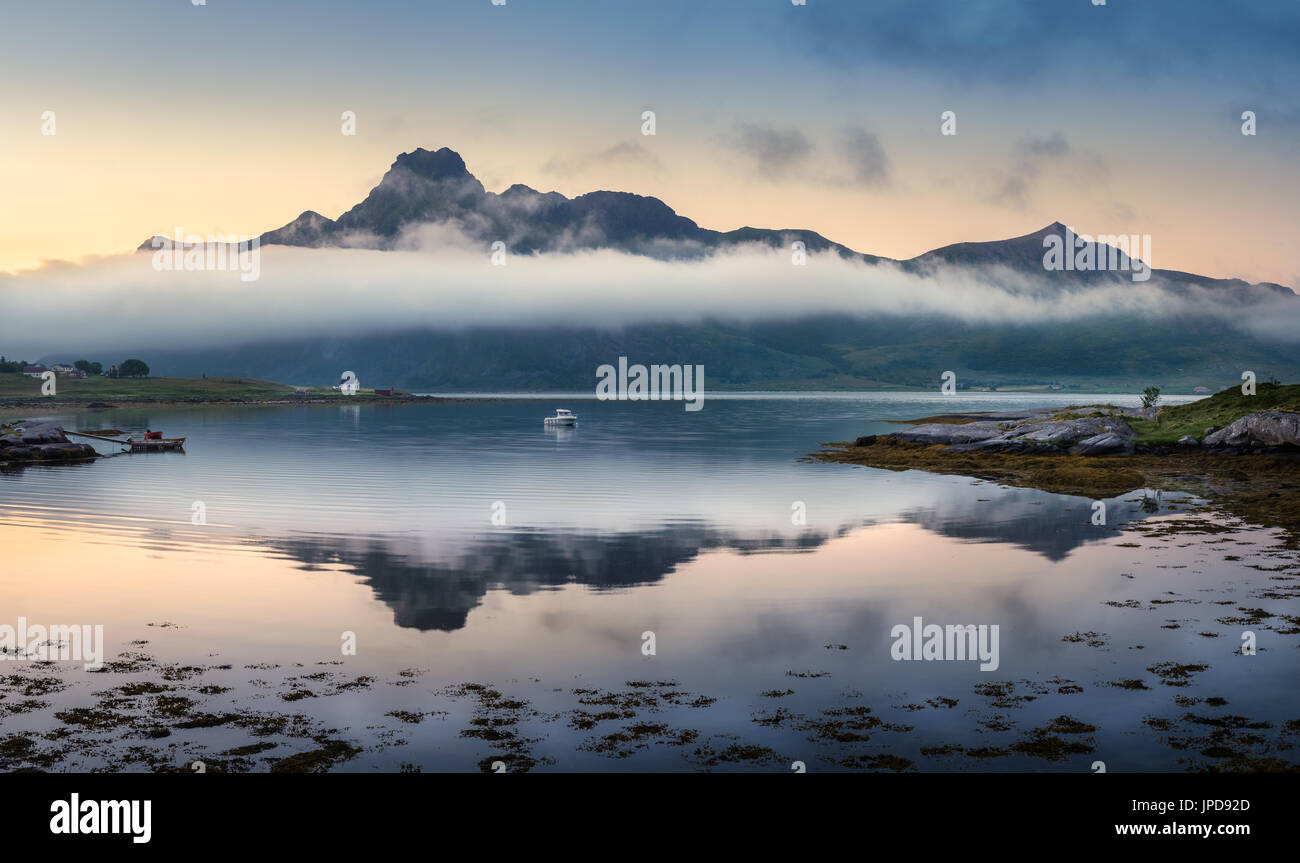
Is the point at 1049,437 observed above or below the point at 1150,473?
above

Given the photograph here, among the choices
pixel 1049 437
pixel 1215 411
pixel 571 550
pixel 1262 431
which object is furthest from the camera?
pixel 1215 411

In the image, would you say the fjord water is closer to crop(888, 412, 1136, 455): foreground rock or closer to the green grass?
crop(888, 412, 1136, 455): foreground rock

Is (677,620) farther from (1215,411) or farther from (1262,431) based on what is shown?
(1215,411)

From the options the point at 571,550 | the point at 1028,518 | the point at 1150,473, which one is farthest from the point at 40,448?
the point at 1150,473

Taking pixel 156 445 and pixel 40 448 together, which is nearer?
pixel 40 448

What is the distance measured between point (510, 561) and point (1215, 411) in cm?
7762

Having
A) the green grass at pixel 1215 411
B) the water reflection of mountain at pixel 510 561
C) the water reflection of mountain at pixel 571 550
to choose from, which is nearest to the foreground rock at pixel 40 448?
the water reflection of mountain at pixel 571 550

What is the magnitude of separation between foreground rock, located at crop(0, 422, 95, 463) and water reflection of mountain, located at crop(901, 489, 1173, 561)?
81.2 metres

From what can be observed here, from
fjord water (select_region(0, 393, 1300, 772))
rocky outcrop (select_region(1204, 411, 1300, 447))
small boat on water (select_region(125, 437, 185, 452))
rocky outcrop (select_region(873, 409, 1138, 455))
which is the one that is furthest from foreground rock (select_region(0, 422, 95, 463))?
rocky outcrop (select_region(1204, 411, 1300, 447))

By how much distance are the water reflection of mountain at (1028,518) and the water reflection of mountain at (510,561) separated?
7941 mm

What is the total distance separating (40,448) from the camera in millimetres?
87312

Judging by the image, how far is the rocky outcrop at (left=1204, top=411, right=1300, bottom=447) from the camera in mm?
70250
